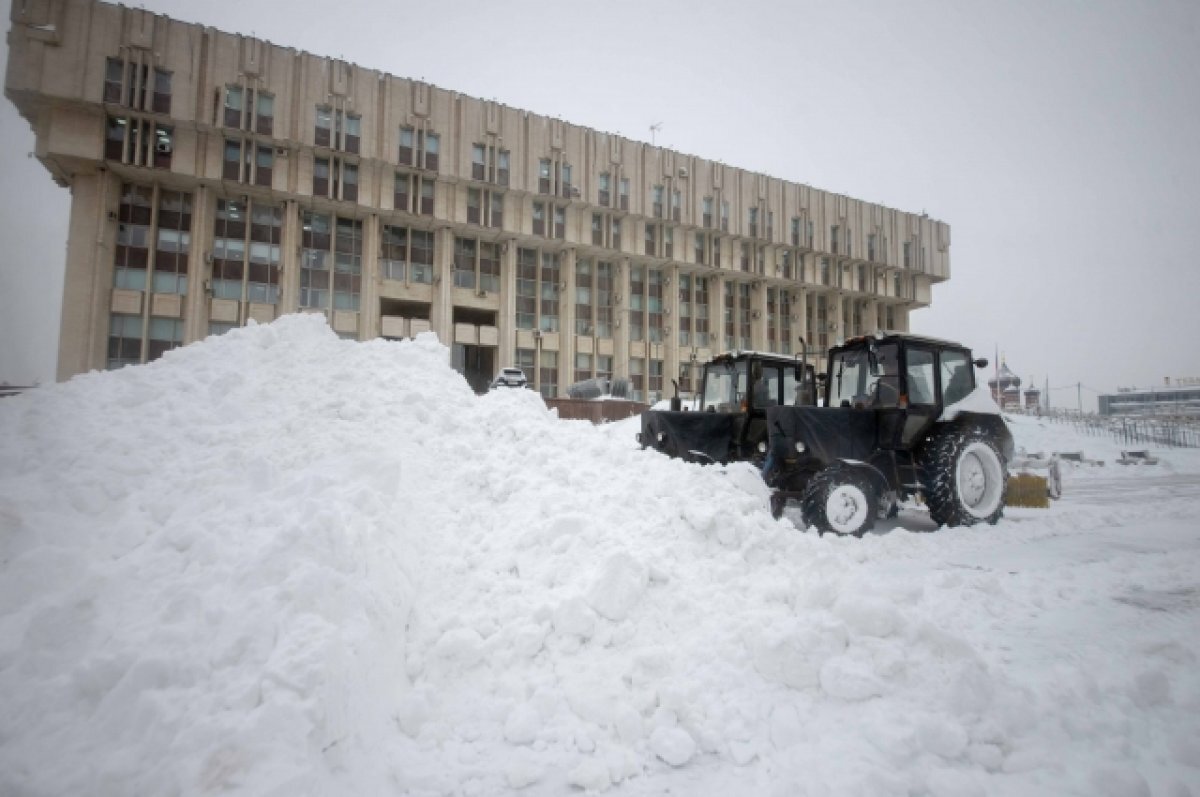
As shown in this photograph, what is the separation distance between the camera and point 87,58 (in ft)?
75.4

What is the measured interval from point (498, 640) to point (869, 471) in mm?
5731

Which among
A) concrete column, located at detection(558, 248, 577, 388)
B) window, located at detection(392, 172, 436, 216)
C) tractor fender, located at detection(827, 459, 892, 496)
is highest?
window, located at detection(392, 172, 436, 216)

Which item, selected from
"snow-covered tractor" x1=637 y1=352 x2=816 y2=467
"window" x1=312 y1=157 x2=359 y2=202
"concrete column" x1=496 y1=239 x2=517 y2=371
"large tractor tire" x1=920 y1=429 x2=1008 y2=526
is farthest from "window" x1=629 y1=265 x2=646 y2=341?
"large tractor tire" x1=920 y1=429 x2=1008 y2=526

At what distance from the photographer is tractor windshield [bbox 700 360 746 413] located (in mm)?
9969

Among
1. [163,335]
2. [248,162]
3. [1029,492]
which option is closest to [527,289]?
[248,162]

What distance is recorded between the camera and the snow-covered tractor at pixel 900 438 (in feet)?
23.3

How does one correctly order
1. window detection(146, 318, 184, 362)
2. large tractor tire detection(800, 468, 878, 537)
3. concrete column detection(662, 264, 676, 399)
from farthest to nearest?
concrete column detection(662, 264, 676, 399), window detection(146, 318, 184, 362), large tractor tire detection(800, 468, 878, 537)

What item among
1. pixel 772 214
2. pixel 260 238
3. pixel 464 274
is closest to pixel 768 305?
pixel 772 214

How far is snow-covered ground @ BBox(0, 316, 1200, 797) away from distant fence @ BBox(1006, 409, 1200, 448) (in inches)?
1284

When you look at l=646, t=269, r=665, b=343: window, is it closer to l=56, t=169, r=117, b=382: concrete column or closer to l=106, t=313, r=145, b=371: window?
l=106, t=313, r=145, b=371: window

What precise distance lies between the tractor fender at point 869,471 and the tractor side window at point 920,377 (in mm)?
1501

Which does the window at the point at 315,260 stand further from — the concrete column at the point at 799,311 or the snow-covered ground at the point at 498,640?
the concrete column at the point at 799,311

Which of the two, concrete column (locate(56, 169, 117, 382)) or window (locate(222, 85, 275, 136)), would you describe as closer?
concrete column (locate(56, 169, 117, 382))

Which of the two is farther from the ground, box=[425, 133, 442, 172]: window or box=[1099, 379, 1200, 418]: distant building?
box=[425, 133, 442, 172]: window
